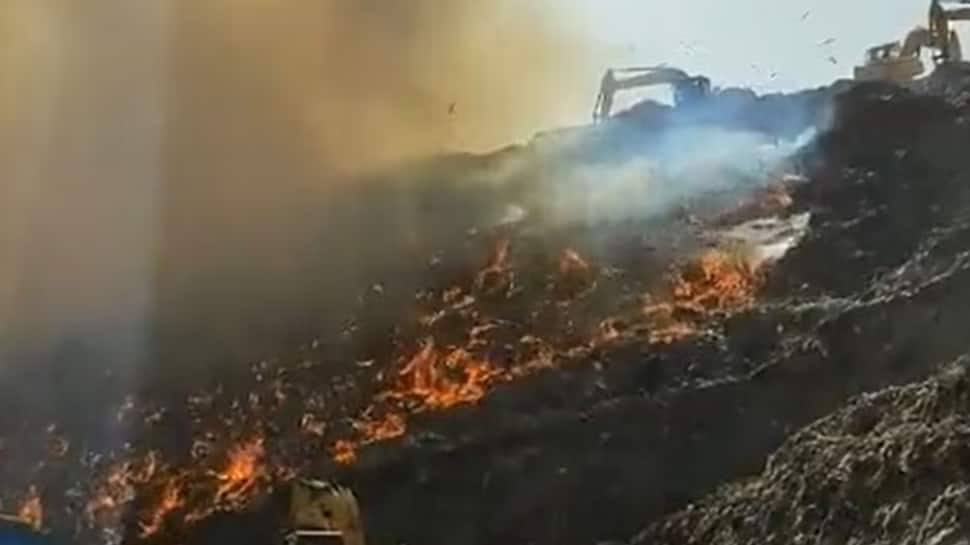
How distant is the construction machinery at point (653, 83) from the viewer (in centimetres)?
432

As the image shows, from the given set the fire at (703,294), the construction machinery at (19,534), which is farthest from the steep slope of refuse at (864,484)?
the construction machinery at (19,534)

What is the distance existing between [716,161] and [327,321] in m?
1.03

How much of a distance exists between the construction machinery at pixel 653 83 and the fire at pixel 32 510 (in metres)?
1.66

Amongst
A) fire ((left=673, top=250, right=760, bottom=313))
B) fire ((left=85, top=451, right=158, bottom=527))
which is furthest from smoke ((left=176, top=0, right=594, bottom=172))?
fire ((left=85, top=451, right=158, bottom=527))

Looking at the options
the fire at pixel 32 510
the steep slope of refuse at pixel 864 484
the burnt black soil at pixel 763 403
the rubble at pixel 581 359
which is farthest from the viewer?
the fire at pixel 32 510

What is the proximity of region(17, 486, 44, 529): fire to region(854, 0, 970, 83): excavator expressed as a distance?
2241mm

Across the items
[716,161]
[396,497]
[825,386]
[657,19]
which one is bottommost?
[396,497]

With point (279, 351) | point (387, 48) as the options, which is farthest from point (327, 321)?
point (387, 48)

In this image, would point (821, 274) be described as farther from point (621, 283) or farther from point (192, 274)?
point (192, 274)

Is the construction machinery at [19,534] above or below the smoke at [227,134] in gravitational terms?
below

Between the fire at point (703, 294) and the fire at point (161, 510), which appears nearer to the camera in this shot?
the fire at point (703, 294)

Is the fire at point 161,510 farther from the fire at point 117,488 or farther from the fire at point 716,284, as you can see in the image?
the fire at point 716,284

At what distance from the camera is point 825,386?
157 inches

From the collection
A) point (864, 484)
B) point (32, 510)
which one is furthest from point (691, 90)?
point (32, 510)
